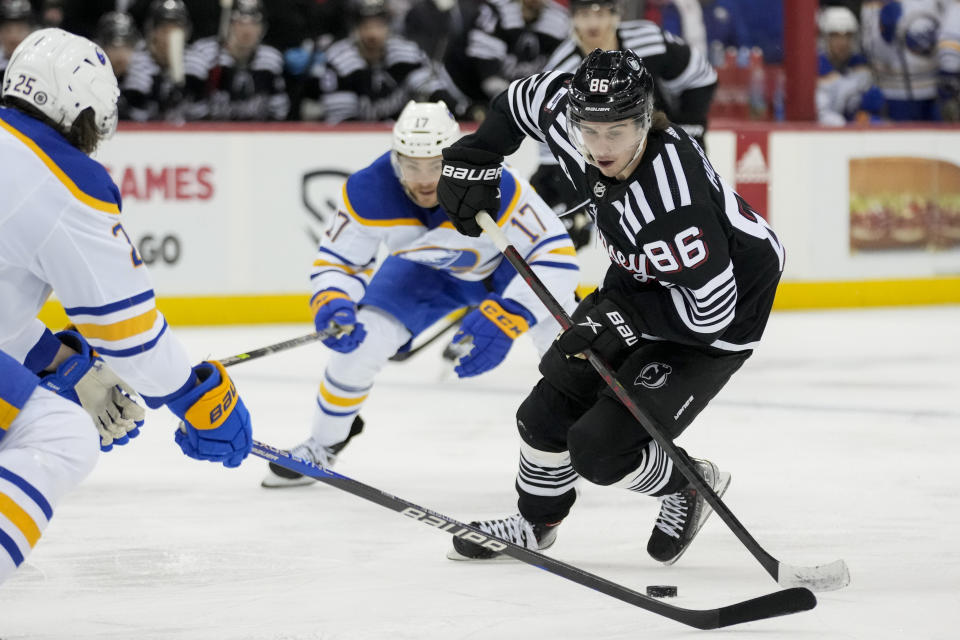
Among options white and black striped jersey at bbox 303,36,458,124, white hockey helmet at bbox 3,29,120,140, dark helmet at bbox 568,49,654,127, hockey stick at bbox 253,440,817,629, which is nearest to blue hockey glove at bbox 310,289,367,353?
hockey stick at bbox 253,440,817,629

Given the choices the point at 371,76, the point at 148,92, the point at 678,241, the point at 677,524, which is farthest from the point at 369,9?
the point at 678,241

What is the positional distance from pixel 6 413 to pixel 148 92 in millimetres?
4925

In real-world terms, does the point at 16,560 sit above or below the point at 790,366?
above

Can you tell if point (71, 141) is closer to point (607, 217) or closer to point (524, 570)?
point (607, 217)

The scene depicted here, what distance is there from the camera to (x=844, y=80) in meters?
8.21

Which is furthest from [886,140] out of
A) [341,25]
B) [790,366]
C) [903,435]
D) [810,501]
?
[810,501]

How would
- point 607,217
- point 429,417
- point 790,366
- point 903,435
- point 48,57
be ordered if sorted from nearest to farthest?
1. point 48,57
2. point 607,217
3. point 903,435
4. point 429,417
5. point 790,366

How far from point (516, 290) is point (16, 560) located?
5.55ft

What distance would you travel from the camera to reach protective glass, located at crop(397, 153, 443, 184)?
138 inches

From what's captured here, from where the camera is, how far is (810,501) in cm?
344

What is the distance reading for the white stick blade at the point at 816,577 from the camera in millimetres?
2631

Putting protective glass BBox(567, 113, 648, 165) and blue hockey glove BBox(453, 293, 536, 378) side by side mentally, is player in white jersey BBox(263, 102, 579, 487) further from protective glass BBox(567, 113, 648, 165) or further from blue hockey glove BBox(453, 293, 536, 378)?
protective glass BBox(567, 113, 648, 165)

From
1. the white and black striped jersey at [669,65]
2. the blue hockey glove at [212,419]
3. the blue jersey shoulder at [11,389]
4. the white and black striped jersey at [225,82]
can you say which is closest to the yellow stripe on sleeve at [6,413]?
the blue jersey shoulder at [11,389]

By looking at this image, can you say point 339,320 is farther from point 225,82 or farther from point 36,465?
point 225,82
